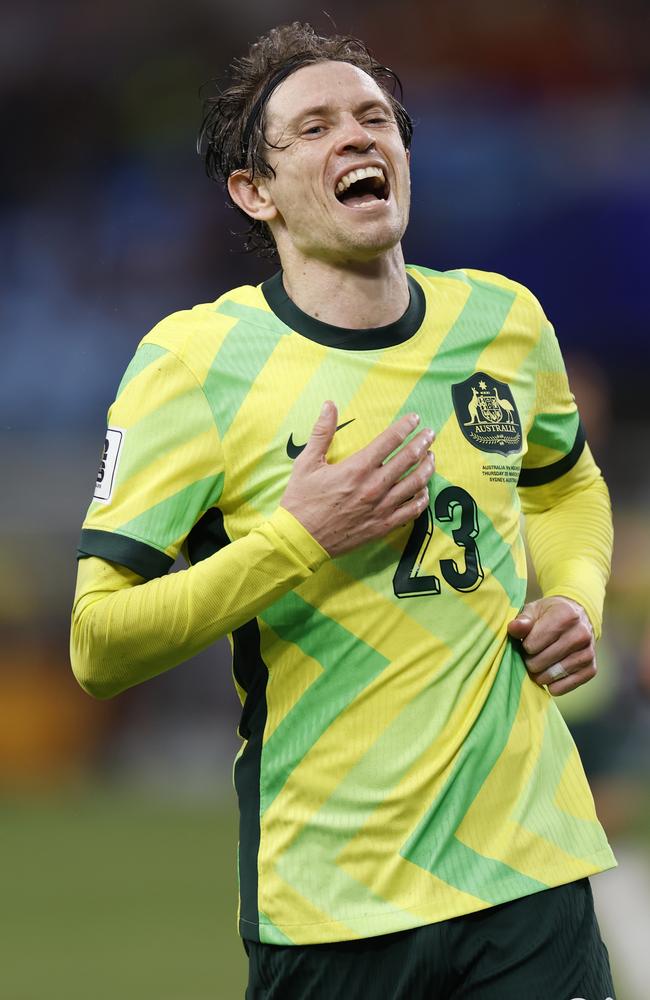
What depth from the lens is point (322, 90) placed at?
7.96ft

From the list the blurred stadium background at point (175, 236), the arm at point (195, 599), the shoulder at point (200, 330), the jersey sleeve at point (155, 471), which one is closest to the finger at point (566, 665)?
the arm at point (195, 599)

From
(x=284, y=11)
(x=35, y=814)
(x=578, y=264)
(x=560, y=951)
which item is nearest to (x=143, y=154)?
(x=284, y=11)

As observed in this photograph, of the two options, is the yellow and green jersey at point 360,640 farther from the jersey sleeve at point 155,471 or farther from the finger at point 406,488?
the finger at point 406,488

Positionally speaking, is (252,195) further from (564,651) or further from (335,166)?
(564,651)

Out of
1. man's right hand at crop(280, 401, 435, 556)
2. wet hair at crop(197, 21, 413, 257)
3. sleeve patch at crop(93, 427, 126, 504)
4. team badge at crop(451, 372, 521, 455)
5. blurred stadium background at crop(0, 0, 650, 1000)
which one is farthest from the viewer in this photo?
blurred stadium background at crop(0, 0, 650, 1000)

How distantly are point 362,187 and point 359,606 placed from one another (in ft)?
2.58

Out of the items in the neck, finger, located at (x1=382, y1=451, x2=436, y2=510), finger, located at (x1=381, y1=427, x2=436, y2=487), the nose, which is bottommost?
finger, located at (x1=382, y1=451, x2=436, y2=510)

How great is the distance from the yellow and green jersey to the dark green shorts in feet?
0.11

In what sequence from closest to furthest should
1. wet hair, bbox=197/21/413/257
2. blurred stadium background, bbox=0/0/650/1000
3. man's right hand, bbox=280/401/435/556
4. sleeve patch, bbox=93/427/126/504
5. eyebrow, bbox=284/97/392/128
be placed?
man's right hand, bbox=280/401/435/556 → sleeve patch, bbox=93/427/126/504 → eyebrow, bbox=284/97/392/128 → wet hair, bbox=197/21/413/257 → blurred stadium background, bbox=0/0/650/1000

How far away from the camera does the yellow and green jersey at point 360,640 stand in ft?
6.86

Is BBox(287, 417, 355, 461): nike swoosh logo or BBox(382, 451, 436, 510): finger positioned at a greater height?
BBox(287, 417, 355, 461): nike swoosh logo

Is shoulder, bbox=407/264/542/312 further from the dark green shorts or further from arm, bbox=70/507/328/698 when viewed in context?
the dark green shorts

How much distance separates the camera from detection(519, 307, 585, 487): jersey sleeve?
2494 mm

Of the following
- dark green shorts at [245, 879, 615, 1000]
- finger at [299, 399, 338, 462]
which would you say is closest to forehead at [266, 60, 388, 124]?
finger at [299, 399, 338, 462]
